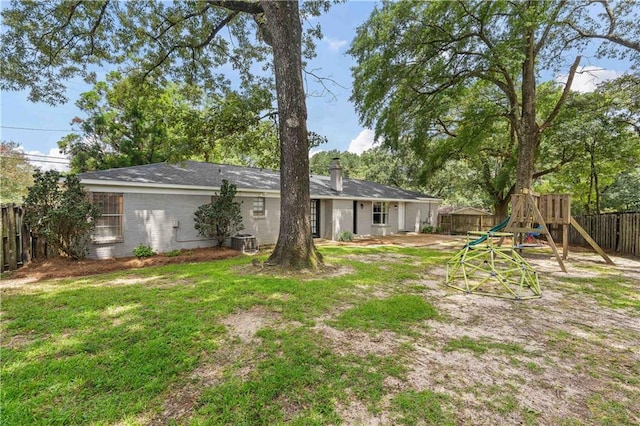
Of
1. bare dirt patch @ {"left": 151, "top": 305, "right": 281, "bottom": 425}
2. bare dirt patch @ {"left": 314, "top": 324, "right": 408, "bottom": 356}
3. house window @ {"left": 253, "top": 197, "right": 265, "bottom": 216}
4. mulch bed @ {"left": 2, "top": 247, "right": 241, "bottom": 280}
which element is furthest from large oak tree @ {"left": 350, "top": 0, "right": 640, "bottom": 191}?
bare dirt patch @ {"left": 151, "top": 305, "right": 281, "bottom": 425}

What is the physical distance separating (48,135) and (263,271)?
2651cm

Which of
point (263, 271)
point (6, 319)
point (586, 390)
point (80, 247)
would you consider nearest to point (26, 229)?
point (80, 247)

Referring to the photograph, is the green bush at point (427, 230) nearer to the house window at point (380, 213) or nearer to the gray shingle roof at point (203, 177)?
the house window at point (380, 213)

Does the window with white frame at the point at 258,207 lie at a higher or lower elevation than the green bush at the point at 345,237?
higher

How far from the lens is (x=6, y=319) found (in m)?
4.20

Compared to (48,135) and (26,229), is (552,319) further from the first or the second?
(48,135)

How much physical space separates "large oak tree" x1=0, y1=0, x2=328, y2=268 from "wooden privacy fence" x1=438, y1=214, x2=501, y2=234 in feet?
52.7

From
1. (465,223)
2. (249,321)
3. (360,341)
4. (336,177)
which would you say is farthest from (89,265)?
(465,223)

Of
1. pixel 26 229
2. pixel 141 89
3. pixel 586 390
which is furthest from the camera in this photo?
pixel 141 89

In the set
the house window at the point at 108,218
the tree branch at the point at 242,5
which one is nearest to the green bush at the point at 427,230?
the tree branch at the point at 242,5

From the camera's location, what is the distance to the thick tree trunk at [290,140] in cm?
710

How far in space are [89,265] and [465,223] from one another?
20.9 metres

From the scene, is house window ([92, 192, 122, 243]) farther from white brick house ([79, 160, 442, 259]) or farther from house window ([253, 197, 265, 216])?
house window ([253, 197, 265, 216])

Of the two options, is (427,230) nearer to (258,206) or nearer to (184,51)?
(258,206)
